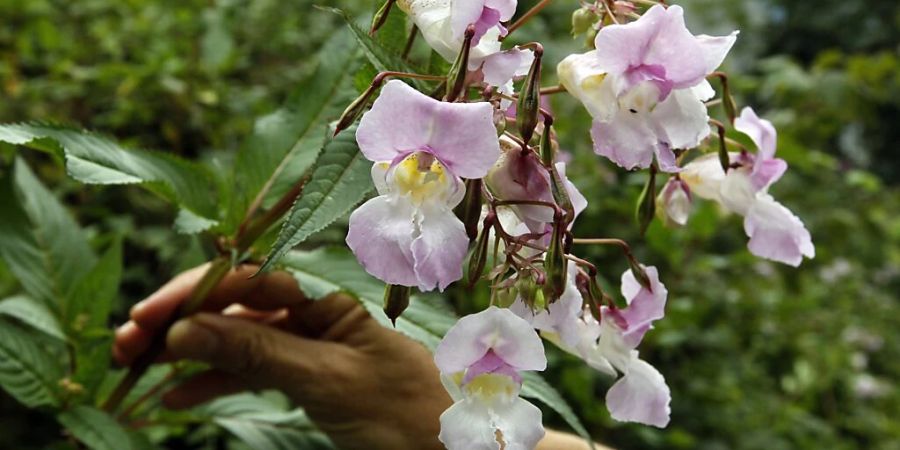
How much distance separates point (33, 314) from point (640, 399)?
717mm

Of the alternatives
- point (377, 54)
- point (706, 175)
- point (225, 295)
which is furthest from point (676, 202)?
point (225, 295)

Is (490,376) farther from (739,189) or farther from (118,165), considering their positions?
(118,165)

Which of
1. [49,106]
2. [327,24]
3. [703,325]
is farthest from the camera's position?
[327,24]

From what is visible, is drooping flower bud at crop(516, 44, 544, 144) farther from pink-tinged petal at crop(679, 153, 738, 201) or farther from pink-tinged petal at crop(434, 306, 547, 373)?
pink-tinged petal at crop(679, 153, 738, 201)

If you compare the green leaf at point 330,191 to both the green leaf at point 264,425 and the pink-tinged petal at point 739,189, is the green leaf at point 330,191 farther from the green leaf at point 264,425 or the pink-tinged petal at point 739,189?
the green leaf at point 264,425

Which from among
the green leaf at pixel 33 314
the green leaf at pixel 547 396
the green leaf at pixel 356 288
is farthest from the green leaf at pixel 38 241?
the green leaf at pixel 547 396

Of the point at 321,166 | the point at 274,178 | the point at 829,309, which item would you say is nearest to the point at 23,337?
the point at 274,178

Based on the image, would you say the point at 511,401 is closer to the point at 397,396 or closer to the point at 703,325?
the point at 397,396

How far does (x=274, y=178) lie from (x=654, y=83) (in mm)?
491

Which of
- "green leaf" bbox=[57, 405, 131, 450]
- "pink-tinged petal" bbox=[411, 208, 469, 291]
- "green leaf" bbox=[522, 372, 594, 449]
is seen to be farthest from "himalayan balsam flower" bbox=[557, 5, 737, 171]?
"green leaf" bbox=[57, 405, 131, 450]

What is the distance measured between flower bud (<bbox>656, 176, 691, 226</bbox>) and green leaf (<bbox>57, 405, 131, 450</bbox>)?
23.5 inches

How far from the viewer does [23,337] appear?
3.00ft

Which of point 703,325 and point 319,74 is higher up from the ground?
point 319,74

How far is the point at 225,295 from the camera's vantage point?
96cm
